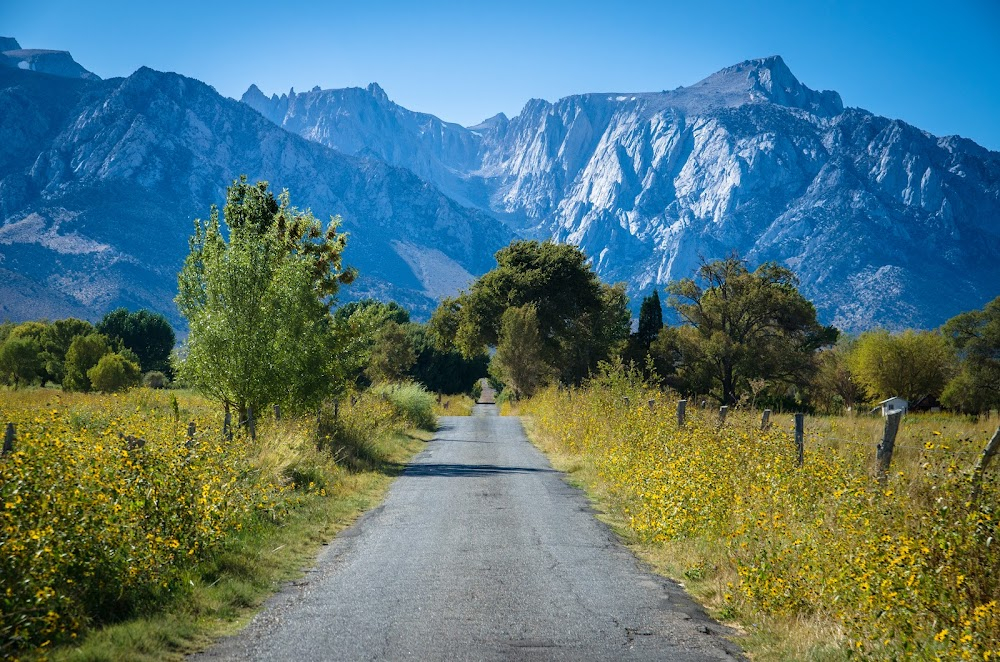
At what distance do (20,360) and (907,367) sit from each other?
75.5 meters

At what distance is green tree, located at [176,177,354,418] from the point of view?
18.1m

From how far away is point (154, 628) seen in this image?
21.9 ft

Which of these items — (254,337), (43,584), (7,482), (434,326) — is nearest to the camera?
(43,584)

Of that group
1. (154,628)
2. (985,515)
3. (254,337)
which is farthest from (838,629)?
(254,337)

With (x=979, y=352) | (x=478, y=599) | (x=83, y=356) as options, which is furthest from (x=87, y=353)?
(x=979, y=352)

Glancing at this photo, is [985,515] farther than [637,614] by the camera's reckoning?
No

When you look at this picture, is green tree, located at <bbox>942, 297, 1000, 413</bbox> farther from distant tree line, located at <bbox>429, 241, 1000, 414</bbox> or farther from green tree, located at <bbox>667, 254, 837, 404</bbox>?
green tree, located at <bbox>667, 254, 837, 404</bbox>

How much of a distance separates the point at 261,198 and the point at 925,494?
21.9 meters

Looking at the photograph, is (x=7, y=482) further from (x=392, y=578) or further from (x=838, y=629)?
(x=838, y=629)

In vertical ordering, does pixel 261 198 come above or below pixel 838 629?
above

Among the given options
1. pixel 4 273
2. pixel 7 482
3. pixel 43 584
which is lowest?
pixel 43 584

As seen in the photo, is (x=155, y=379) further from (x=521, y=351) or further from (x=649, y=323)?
(x=649, y=323)

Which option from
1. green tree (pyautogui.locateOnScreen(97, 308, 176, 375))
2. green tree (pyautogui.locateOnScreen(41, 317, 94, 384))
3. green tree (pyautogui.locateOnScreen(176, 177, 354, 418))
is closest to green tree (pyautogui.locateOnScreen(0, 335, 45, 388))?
green tree (pyautogui.locateOnScreen(41, 317, 94, 384))

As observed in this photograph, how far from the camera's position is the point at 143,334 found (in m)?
99.5
